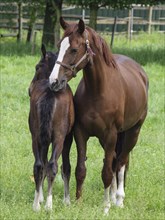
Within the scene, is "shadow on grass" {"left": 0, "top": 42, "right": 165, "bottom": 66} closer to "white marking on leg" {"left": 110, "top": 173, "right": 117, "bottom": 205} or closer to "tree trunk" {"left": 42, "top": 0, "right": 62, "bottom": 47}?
"tree trunk" {"left": 42, "top": 0, "right": 62, "bottom": 47}

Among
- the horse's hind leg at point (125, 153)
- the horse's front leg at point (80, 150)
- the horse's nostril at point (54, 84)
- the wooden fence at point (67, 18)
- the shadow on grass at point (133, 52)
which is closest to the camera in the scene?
the horse's nostril at point (54, 84)

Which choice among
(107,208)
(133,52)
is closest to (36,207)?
(107,208)

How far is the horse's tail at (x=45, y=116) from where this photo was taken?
7562mm

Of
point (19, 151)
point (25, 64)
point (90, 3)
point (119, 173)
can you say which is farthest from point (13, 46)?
point (119, 173)

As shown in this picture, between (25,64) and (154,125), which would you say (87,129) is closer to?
(154,125)

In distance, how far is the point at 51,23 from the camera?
1061 inches

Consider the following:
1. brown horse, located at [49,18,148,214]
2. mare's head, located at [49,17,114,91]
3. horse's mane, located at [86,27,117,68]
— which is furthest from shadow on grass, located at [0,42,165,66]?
mare's head, located at [49,17,114,91]

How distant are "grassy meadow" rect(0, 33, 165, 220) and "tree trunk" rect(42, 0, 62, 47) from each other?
7.43 meters

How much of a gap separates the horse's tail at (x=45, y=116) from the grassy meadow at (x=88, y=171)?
2.47 feet

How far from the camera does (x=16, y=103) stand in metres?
15.0

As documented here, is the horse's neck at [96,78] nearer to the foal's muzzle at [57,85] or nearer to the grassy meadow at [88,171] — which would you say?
the foal's muzzle at [57,85]

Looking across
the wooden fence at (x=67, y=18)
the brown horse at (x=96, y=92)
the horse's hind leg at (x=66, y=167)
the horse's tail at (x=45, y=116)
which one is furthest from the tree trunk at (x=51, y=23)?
the horse's tail at (x=45, y=116)

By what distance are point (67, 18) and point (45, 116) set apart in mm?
27671

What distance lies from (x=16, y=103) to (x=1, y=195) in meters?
6.56
